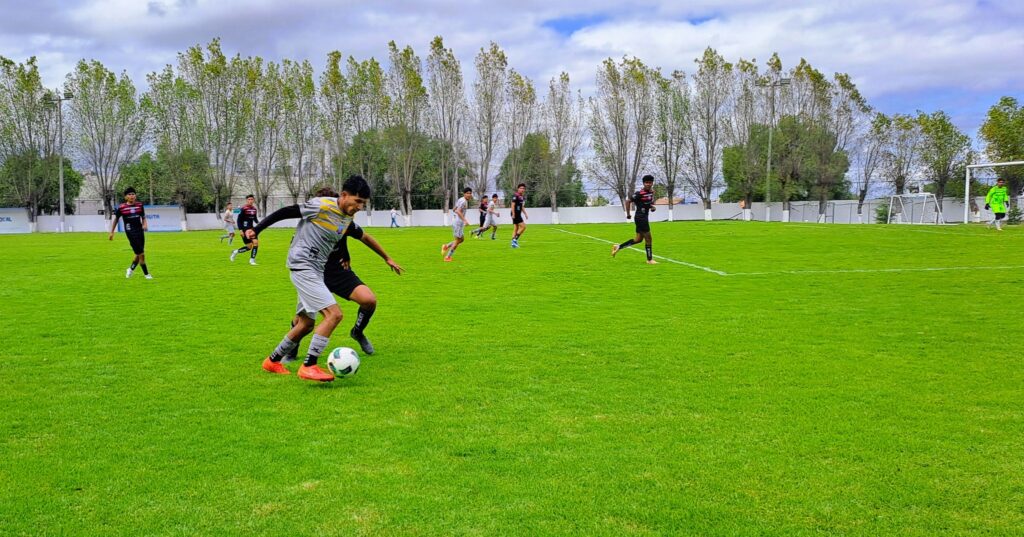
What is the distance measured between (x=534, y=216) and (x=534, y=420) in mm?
59692

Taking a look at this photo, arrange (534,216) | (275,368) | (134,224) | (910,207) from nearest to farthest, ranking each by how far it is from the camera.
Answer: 1. (275,368)
2. (134,224)
3. (910,207)
4. (534,216)

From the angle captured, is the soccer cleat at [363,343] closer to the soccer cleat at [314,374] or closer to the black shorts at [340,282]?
the black shorts at [340,282]

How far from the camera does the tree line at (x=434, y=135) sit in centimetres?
5853

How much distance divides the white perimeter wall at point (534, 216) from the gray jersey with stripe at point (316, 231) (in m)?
46.6

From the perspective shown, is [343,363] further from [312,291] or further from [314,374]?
[312,291]

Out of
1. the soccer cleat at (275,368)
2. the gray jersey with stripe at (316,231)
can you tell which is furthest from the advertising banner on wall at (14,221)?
the gray jersey with stripe at (316,231)

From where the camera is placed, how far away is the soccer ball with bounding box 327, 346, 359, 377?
20.2 feet

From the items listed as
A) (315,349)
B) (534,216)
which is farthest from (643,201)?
(534,216)

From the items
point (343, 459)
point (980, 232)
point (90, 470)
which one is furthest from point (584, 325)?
point (980, 232)

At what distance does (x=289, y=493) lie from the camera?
3.85m

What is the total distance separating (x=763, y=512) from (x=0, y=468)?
171 inches

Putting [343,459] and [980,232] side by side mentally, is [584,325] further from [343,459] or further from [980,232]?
[980,232]

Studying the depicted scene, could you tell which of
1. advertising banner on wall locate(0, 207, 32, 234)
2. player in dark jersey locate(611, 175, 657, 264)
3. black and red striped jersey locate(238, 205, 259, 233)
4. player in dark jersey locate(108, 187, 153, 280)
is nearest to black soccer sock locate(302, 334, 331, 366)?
player in dark jersey locate(108, 187, 153, 280)

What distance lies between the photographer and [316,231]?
262 inches
